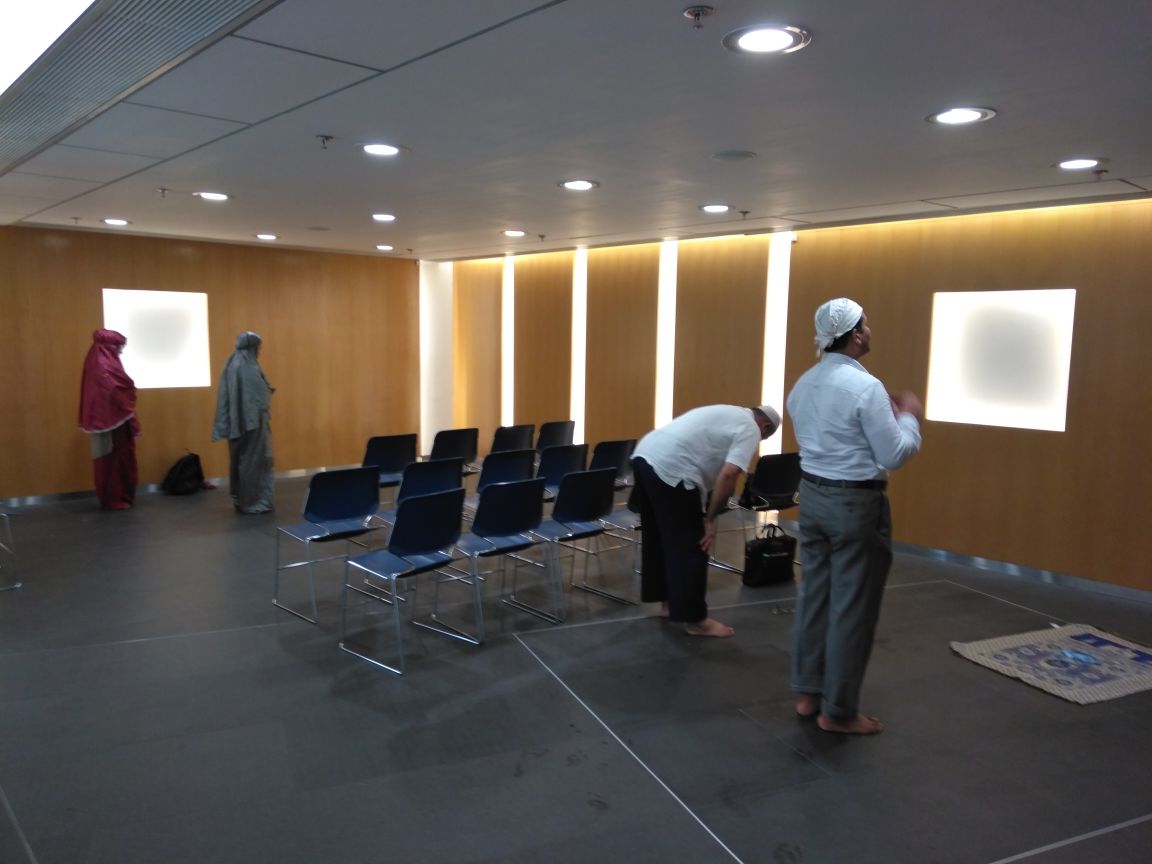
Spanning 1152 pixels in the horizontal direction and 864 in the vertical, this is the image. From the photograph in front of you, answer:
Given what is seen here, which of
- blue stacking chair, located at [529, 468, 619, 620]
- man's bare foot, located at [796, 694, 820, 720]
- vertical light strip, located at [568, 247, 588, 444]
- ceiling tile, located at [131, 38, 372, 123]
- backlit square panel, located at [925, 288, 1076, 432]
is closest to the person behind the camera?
ceiling tile, located at [131, 38, 372, 123]

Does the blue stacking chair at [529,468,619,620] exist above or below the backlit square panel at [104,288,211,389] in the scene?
below

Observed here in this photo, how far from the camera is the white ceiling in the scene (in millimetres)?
2629

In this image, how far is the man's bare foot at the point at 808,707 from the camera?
152 inches

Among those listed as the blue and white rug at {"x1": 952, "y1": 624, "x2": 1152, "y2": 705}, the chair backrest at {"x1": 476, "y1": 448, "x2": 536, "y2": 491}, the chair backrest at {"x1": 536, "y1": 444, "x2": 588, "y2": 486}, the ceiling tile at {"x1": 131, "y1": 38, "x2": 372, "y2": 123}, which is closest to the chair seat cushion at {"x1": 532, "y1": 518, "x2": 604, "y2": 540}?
the chair backrest at {"x1": 476, "y1": 448, "x2": 536, "y2": 491}

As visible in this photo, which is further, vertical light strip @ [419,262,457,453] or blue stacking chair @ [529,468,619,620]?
vertical light strip @ [419,262,457,453]

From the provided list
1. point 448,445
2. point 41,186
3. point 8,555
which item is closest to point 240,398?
point 448,445

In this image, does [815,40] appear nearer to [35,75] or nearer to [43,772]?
[35,75]

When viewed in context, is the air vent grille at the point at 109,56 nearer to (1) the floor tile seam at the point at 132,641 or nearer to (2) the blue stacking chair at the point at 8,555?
(1) the floor tile seam at the point at 132,641

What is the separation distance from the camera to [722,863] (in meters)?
2.77

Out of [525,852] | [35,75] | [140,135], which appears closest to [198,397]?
[140,135]

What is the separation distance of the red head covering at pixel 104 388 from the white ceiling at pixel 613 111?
194cm

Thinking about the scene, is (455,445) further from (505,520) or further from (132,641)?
(132,641)

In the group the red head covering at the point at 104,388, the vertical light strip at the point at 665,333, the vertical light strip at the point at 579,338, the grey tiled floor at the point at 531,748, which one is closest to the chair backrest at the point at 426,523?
the grey tiled floor at the point at 531,748

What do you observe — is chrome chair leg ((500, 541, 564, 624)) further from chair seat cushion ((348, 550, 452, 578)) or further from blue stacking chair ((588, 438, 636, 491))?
blue stacking chair ((588, 438, 636, 491))
